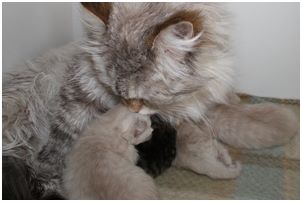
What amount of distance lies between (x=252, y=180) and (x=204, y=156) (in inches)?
9.6

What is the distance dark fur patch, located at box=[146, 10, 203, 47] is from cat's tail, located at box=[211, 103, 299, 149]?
1.70 ft

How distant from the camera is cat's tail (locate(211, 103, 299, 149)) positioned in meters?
1.69

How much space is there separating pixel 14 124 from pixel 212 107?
0.87 meters

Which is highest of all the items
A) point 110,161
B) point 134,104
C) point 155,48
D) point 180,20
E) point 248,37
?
point 180,20

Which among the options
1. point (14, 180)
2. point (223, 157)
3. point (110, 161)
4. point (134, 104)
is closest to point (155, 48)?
point (134, 104)

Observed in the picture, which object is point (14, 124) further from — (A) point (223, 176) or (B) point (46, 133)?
(A) point (223, 176)

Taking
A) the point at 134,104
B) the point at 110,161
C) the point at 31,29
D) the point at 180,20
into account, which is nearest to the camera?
the point at 180,20

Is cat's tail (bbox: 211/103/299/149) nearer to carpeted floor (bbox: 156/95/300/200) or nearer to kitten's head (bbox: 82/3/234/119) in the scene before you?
carpeted floor (bbox: 156/95/300/200)

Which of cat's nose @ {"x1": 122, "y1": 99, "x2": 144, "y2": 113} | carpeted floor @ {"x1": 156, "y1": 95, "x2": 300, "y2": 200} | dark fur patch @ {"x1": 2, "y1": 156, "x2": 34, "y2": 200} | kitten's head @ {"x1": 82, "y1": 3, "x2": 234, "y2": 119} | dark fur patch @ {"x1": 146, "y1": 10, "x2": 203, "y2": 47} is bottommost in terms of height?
carpeted floor @ {"x1": 156, "y1": 95, "x2": 300, "y2": 200}

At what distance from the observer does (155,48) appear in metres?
1.43

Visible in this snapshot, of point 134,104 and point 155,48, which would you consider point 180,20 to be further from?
point 134,104

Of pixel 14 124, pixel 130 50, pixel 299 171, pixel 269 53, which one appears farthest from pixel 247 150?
pixel 14 124

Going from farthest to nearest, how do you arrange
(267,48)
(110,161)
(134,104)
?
(267,48) < (134,104) < (110,161)

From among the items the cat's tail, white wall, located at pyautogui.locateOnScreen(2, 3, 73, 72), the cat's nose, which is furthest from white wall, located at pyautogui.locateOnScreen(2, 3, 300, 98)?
the cat's nose
